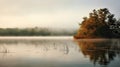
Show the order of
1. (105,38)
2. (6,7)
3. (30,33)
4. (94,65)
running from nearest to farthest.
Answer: (94,65), (6,7), (105,38), (30,33)

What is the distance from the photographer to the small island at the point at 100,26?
9008 millimetres

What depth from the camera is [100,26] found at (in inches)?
365

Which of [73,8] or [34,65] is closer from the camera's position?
[34,65]

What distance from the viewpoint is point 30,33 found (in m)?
9.90

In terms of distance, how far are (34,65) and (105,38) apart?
4411 millimetres

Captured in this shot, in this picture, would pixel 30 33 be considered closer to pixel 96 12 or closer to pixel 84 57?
pixel 96 12

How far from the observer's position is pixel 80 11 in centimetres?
859

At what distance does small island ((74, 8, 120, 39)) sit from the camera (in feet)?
29.6

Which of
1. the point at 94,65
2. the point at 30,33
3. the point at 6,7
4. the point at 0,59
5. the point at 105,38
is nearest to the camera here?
the point at 94,65

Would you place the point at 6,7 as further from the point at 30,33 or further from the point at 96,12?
the point at 96,12

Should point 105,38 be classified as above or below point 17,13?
below

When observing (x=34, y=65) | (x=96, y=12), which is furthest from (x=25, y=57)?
(x=96, y=12)

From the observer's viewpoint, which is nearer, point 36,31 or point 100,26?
point 100,26

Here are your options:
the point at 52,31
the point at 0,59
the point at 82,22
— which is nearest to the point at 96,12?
the point at 82,22
